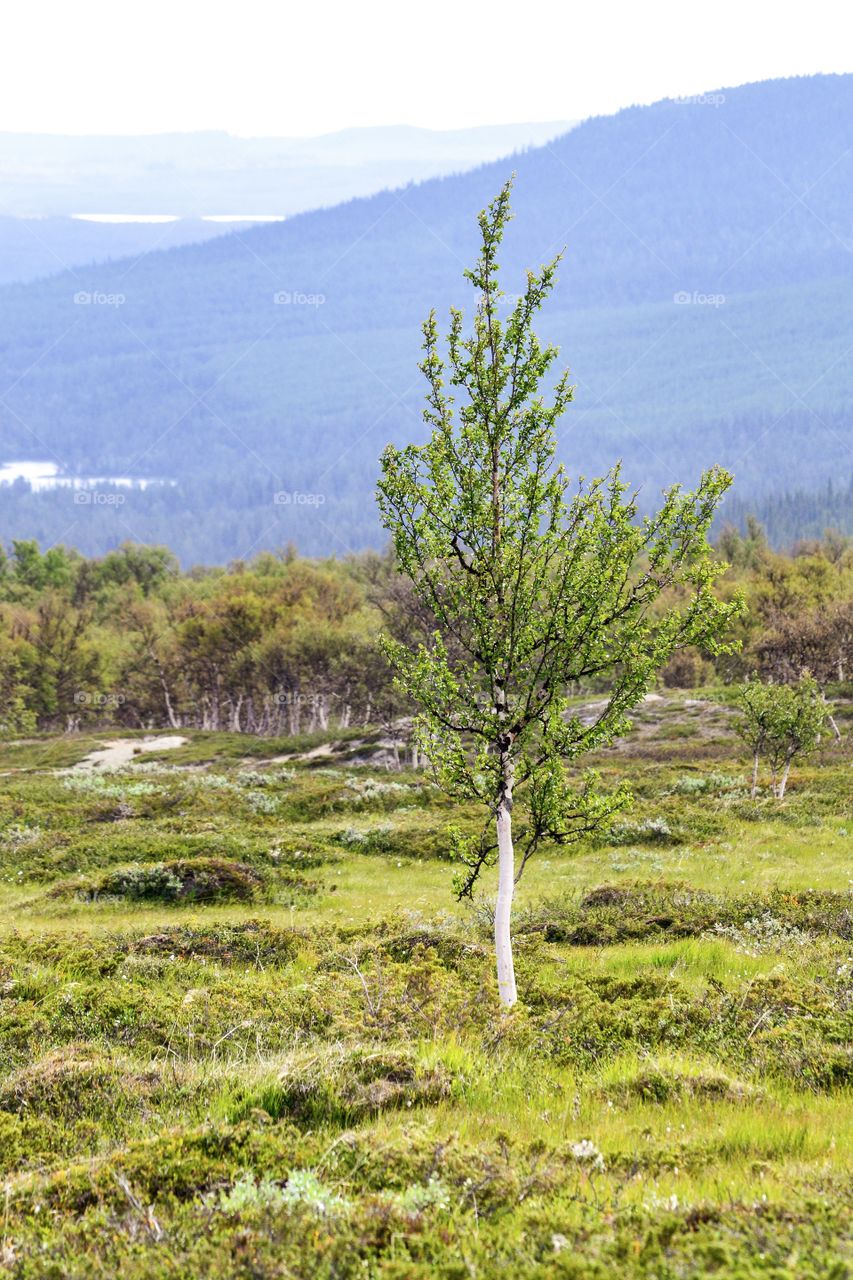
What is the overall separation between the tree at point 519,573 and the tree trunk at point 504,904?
0.03 m

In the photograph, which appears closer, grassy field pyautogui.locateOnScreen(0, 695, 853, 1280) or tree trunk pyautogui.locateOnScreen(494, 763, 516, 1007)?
grassy field pyautogui.locateOnScreen(0, 695, 853, 1280)

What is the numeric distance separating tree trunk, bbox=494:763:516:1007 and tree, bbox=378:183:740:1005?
26mm

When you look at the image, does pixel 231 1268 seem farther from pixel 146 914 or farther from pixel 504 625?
pixel 146 914

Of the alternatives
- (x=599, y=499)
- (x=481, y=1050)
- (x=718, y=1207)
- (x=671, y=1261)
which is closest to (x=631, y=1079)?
(x=481, y=1050)

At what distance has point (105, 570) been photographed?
544 feet

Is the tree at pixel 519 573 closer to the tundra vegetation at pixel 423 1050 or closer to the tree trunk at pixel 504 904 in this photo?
the tree trunk at pixel 504 904

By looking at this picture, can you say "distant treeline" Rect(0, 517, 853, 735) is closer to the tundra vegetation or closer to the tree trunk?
the tundra vegetation

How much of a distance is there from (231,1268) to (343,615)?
11664cm

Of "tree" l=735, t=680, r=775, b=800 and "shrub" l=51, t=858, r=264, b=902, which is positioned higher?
"tree" l=735, t=680, r=775, b=800

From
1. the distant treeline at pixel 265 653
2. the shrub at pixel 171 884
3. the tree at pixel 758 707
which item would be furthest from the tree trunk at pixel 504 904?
the distant treeline at pixel 265 653

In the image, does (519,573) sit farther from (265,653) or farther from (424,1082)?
(265,653)

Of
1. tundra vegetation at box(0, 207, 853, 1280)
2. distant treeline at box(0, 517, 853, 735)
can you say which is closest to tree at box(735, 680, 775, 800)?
A: tundra vegetation at box(0, 207, 853, 1280)

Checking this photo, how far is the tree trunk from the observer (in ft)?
39.9

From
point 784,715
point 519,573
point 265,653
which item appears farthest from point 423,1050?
point 265,653
